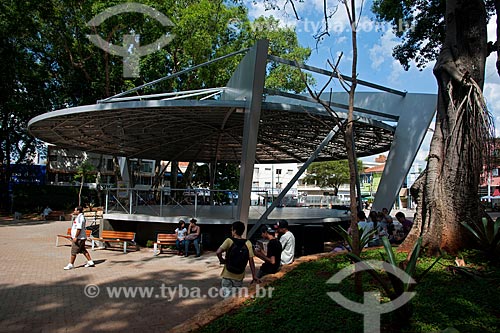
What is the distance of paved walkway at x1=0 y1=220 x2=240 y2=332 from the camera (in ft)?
19.6

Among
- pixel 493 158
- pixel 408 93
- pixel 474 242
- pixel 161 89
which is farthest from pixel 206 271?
pixel 161 89

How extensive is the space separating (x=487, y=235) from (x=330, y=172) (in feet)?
176

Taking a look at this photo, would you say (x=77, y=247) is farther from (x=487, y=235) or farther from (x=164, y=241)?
(x=487, y=235)

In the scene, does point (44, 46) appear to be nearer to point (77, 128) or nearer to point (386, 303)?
point (77, 128)

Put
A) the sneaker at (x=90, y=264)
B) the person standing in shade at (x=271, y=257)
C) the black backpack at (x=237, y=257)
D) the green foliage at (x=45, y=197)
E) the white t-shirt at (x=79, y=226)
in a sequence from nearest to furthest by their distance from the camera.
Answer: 1. the black backpack at (x=237, y=257)
2. the person standing in shade at (x=271, y=257)
3. the white t-shirt at (x=79, y=226)
4. the sneaker at (x=90, y=264)
5. the green foliage at (x=45, y=197)

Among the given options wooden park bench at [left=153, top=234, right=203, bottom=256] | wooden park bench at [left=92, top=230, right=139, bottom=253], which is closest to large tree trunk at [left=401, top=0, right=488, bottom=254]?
wooden park bench at [left=153, top=234, right=203, bottom=256]

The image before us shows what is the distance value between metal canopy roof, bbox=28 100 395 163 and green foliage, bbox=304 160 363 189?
30671mm

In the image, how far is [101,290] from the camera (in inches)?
312

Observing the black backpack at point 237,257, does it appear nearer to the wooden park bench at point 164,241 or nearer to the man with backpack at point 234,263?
the man with backpack at point 234,263

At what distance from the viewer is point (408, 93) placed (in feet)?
52.2

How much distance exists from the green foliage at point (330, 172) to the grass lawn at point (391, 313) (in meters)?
52.9

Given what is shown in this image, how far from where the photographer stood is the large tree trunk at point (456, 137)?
6406 millimetres

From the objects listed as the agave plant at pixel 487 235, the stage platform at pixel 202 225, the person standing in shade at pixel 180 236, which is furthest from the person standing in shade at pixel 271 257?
the person standing in shade at pixel 180 236

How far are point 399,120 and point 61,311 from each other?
45.4ft
